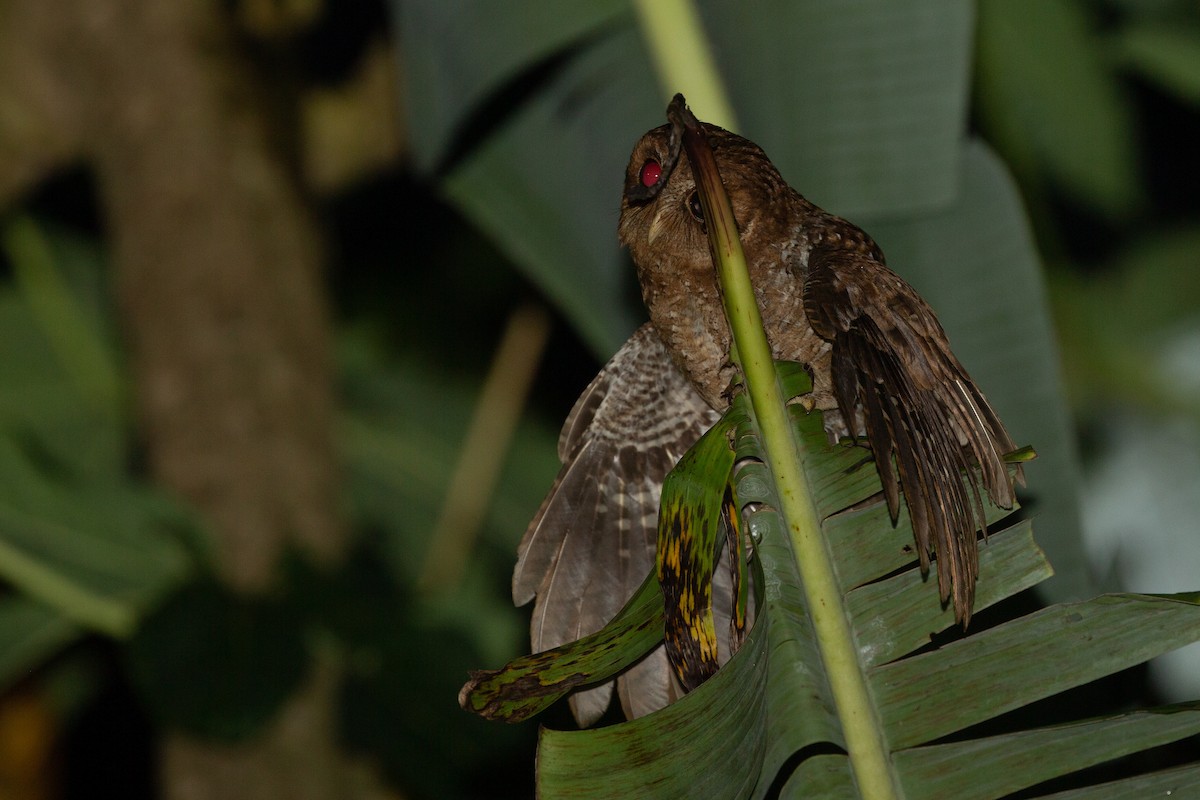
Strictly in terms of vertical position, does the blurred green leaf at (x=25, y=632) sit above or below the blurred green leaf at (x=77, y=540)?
below

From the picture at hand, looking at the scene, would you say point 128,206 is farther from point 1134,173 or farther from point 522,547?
point 1134,173

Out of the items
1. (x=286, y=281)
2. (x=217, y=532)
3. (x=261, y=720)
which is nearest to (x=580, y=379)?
(x=286, y=281)

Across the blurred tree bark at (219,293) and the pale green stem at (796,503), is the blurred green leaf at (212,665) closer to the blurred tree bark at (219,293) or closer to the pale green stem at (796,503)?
the blurred tree bark at (219,293)

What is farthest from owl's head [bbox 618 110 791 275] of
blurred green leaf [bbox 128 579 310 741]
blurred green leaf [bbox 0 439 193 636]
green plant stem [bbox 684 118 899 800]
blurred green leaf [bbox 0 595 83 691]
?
blurred green leaf [bbox 0 595 83 691]

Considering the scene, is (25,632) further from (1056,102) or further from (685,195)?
(1056,102)

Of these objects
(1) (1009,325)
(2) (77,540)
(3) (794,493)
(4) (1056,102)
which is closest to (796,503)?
(3) (794,493)

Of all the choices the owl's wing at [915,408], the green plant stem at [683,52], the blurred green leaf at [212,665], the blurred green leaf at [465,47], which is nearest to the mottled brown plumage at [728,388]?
the owl's wing at [915,408]
